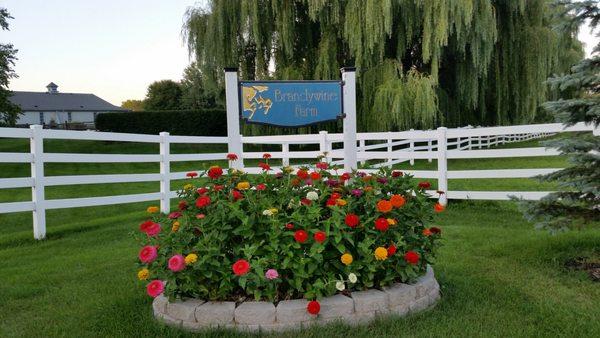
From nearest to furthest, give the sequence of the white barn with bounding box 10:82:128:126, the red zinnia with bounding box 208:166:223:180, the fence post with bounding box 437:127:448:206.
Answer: the red zinnia with bounding box 208:166:223:180
the fence post with bounding box 437:127:448:206
the white barn with bounding box 10:82:128:126

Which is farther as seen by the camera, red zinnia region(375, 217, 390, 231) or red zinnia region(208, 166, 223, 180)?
Answer: red zinnia region(208, 166, 223, 180)

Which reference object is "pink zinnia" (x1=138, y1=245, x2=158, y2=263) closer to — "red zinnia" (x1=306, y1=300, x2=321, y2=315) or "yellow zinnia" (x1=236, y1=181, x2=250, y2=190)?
"yellow zinnia" (x1=236, y1=181, x2=250, y2=190)

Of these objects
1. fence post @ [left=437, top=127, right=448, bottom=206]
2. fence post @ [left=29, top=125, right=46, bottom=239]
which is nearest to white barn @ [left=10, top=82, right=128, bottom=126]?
fence post @ [left=29, top=125, right=46, bottom=239]

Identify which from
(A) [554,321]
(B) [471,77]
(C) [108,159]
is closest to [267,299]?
(A) [554,321]

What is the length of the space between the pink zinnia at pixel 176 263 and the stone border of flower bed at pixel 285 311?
28 cm

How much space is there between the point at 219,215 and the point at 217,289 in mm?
435

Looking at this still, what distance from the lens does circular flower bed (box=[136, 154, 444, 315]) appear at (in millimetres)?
2783

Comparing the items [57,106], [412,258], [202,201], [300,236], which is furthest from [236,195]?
[57,106]

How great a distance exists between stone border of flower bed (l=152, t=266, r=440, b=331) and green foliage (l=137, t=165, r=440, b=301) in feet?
0.21

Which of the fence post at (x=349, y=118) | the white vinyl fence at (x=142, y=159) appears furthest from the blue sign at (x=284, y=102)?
the white vinyl fence at (x=142, y=159)

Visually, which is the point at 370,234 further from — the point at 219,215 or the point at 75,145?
the point at 75,145

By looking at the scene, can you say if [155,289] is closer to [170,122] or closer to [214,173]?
[214,173]

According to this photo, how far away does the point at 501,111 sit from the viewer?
1503cm

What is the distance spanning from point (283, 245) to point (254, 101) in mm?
2017
